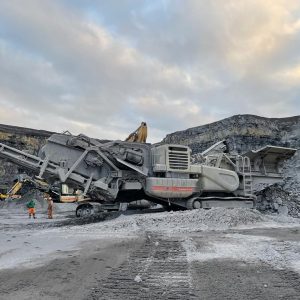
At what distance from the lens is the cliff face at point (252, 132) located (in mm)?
22422

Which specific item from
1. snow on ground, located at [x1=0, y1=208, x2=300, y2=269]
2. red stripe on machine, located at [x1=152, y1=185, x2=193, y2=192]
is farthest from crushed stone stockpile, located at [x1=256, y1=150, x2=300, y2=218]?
red stripe on machine, located at [x1=152, y1=185, x2=193, y2=192]

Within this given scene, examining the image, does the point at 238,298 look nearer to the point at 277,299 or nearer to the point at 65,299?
the point at 277,299

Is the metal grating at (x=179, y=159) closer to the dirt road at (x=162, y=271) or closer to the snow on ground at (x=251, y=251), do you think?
the snow on ground at (x=251, y=251)

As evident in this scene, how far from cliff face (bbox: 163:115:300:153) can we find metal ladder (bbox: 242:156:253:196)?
813 cm

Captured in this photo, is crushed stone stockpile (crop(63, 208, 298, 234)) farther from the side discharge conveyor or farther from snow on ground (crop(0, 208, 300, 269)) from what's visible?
the side discharge conveyor

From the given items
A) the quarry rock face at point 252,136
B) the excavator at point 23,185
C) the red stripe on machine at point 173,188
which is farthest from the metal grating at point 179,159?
the excavator at point 23,185

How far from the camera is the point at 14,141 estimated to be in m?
31.5

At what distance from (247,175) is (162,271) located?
971 cm

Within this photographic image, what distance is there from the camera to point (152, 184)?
12.0 meters

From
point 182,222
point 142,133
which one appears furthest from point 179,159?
point 182,222

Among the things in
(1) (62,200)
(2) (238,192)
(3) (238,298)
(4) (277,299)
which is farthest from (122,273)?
(1) (62,200)

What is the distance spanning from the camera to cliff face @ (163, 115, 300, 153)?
22422mm

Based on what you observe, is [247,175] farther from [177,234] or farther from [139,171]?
[177,234]

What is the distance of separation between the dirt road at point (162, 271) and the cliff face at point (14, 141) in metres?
25.3
